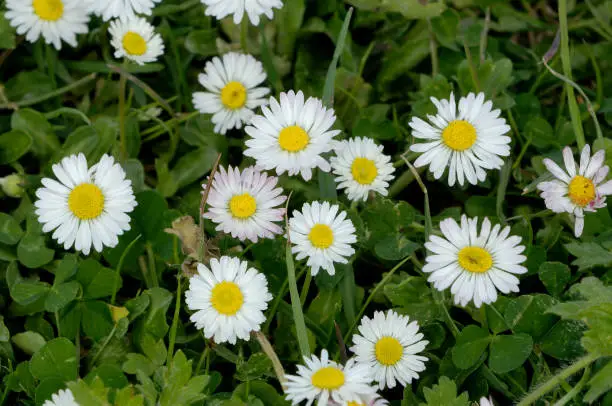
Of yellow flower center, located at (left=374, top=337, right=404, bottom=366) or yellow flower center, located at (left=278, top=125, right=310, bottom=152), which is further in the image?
yellow flower center, located at (left=278, top=125, right=310, bottom=152)

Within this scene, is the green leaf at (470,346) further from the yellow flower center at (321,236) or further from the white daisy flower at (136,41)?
the white daisy flower at (136,41)

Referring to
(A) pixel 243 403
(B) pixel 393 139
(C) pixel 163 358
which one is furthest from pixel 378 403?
(B) pixel 393 139

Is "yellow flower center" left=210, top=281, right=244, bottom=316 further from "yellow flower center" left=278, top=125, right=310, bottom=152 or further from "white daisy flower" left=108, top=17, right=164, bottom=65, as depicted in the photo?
"white daisy flower" left=108, top=17, right=164, bottom=65

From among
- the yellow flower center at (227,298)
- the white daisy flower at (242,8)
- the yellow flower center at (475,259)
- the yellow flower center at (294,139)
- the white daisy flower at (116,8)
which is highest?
the white daisy flower at (116,8)

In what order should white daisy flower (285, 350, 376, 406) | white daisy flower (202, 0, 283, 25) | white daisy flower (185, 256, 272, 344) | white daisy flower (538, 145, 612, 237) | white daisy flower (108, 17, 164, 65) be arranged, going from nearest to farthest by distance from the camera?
white daisy flower (285, 350, 376, 406) → white daisy flower (185, 256, 272, 344) → white daisy flower (538, 145, 612, 237) → white daisy flower (202, 0, 283, 25) → white daisy flower (108, 17, 164, 65)

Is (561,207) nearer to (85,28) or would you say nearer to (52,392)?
(52,392)

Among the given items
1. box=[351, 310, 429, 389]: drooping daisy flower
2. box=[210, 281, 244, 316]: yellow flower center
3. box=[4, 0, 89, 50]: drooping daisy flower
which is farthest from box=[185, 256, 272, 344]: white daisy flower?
box=[4, 0, 89, 50]: drooping daisy flower

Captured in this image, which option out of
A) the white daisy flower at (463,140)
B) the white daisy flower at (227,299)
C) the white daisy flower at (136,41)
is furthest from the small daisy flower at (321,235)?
the white daisy flower at (136,41)
